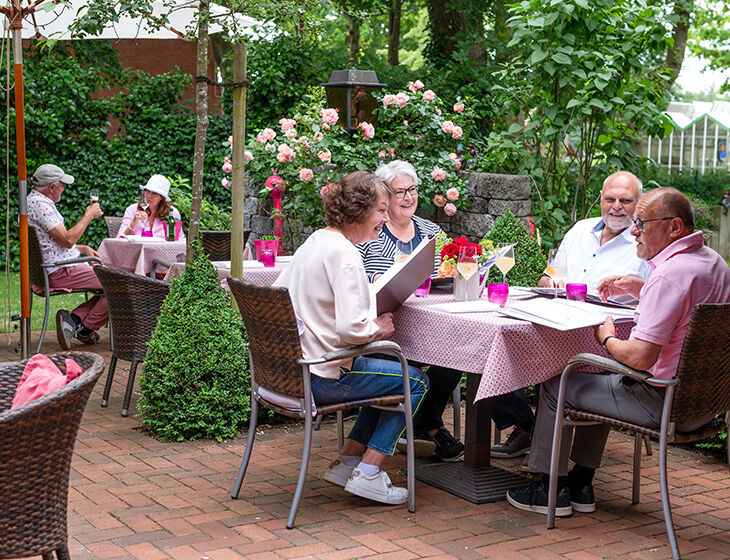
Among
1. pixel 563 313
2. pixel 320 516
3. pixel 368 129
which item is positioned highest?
pixel 368 129

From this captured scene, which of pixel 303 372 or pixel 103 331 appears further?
pixel 103 331

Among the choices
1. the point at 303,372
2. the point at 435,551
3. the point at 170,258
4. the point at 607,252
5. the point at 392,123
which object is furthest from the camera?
the point at 392,123

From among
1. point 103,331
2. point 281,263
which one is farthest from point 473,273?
point 103,331

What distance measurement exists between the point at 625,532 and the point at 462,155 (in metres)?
4.91

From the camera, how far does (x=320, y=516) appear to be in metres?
3.82

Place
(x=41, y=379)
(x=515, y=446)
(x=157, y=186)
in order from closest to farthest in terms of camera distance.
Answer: (x=41, y=379) < (x=515, y=446) < (x=157, y=186)

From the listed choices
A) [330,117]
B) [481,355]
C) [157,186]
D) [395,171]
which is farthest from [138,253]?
[481,355]

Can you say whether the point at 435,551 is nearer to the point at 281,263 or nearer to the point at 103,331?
the point at 281,263

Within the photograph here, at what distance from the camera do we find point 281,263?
6.36 meters

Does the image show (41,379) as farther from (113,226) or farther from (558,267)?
(113,226)

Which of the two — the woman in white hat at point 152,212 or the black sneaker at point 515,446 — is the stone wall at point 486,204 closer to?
the woman in white hat at point 152,212

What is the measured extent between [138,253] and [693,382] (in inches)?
204

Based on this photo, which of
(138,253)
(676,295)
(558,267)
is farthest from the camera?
(138,253)

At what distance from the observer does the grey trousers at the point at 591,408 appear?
11.4 feet
